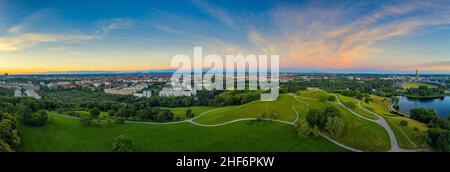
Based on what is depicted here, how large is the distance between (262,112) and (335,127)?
5680mm

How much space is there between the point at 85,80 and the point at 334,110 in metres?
31.3

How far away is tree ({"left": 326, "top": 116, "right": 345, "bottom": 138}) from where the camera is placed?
1123 cm

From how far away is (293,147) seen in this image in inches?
413

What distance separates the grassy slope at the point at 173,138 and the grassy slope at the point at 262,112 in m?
1.41

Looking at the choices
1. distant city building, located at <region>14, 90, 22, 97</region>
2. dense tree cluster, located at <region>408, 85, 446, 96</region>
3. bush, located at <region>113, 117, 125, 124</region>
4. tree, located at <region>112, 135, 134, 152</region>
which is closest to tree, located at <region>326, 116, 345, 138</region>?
tree, located at <region>112, 135, 134, 152</region>

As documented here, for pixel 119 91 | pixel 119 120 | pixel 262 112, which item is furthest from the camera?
pixel 119 91

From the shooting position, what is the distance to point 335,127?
11.3 meters

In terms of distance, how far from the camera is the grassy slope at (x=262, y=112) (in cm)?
1512

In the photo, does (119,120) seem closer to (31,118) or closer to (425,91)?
(31,118)

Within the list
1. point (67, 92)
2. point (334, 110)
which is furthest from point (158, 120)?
point (67, 92)

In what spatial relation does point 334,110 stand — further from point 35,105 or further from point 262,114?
point 35,105

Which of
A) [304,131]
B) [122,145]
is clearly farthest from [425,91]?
[122,145]

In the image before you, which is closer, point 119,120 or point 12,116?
point 12,116

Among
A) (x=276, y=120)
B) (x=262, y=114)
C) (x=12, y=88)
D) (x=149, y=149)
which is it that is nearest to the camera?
(x=149, y=149)
